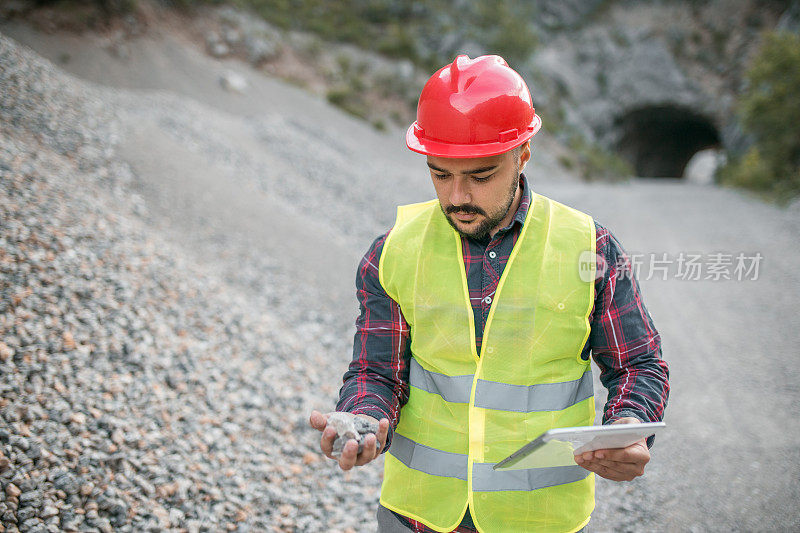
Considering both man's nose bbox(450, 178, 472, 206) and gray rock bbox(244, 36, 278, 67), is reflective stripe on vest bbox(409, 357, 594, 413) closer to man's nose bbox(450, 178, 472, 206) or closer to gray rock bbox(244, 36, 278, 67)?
man's nose bbox(450, 178, 472, 206)

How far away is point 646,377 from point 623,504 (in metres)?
2.39

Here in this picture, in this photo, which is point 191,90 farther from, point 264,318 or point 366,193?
point 264,318

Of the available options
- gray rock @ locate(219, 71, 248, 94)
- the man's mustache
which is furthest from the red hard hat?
gray rock @ locate(219, 71, 248, 94)

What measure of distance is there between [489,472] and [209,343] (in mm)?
3365

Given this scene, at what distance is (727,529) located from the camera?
3334mm

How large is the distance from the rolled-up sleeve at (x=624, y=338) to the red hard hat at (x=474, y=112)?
1.67 feet

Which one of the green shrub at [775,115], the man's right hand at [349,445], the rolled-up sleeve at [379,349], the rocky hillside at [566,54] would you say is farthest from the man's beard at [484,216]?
the green shrub at [775,115]

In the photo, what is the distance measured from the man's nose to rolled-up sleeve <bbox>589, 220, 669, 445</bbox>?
485 mm

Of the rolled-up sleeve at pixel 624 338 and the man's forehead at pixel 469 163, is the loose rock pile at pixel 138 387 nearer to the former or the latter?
the rolled-up sleeve at pixel 624 338

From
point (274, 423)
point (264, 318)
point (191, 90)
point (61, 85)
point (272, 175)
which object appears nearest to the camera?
point (274, 423)

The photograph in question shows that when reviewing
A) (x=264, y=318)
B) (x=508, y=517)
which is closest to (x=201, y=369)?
(x=264, y=318)

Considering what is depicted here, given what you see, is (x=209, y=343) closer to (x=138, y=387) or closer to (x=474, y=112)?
(x=138, y=387)

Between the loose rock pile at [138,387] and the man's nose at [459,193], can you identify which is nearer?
the man's nose at [459,193]

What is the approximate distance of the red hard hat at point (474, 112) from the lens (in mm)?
1613
